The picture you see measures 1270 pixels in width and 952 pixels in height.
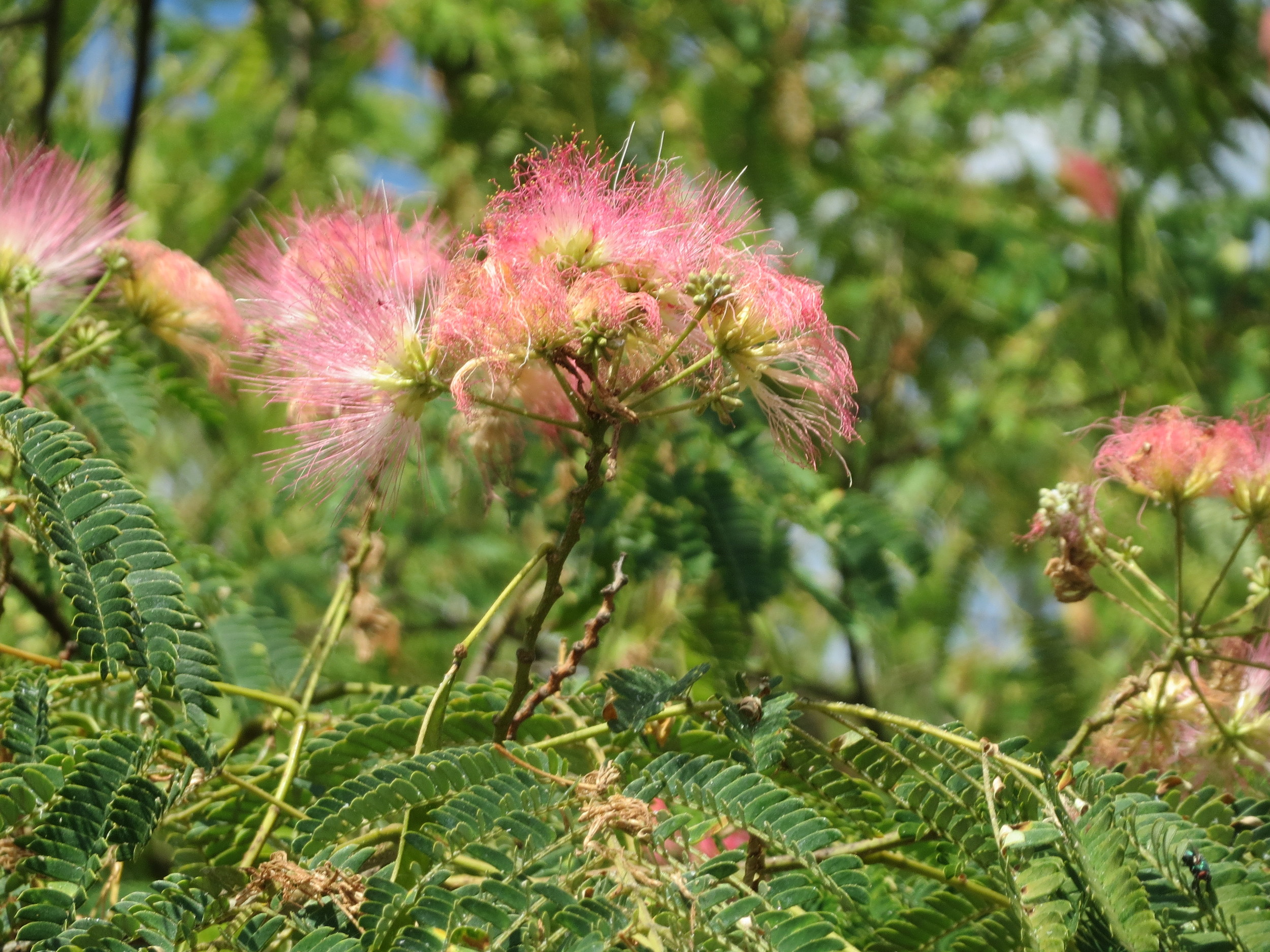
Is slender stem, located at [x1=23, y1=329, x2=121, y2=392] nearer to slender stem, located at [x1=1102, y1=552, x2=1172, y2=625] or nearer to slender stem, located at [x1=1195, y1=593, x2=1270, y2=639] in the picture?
slender stem, located at [x1=1102, y1=552, x2=1172, y2=625]

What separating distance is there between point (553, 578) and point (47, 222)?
136cm

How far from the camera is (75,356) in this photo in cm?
205

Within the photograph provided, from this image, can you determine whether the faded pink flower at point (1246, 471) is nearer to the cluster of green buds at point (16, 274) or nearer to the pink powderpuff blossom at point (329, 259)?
the pink powderpuff blossom at point (329, 259)

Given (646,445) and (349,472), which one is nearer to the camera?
(349,472)

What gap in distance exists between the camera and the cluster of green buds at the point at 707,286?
159 centimetres

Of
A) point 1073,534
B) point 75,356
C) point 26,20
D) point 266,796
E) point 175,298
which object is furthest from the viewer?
point 26,20

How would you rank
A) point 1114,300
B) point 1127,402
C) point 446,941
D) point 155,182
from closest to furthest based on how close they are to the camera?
1. point 446,941
2. point 1127,402
3. point 1114,300
4. point 155,182

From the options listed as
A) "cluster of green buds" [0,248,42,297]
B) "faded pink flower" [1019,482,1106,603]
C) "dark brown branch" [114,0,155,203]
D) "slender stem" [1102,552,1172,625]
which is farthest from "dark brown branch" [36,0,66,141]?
"slender stem" [1102,552,1172,625]

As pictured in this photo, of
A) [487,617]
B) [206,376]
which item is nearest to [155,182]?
[206,376]

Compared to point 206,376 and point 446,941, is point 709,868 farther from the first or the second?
point 206,376

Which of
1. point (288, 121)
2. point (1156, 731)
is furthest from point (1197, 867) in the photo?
point (288, 121)

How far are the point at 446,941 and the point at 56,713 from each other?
0.93 meters

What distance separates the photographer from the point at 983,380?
5.56 m

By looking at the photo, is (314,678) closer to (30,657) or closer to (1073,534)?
(30,657)
